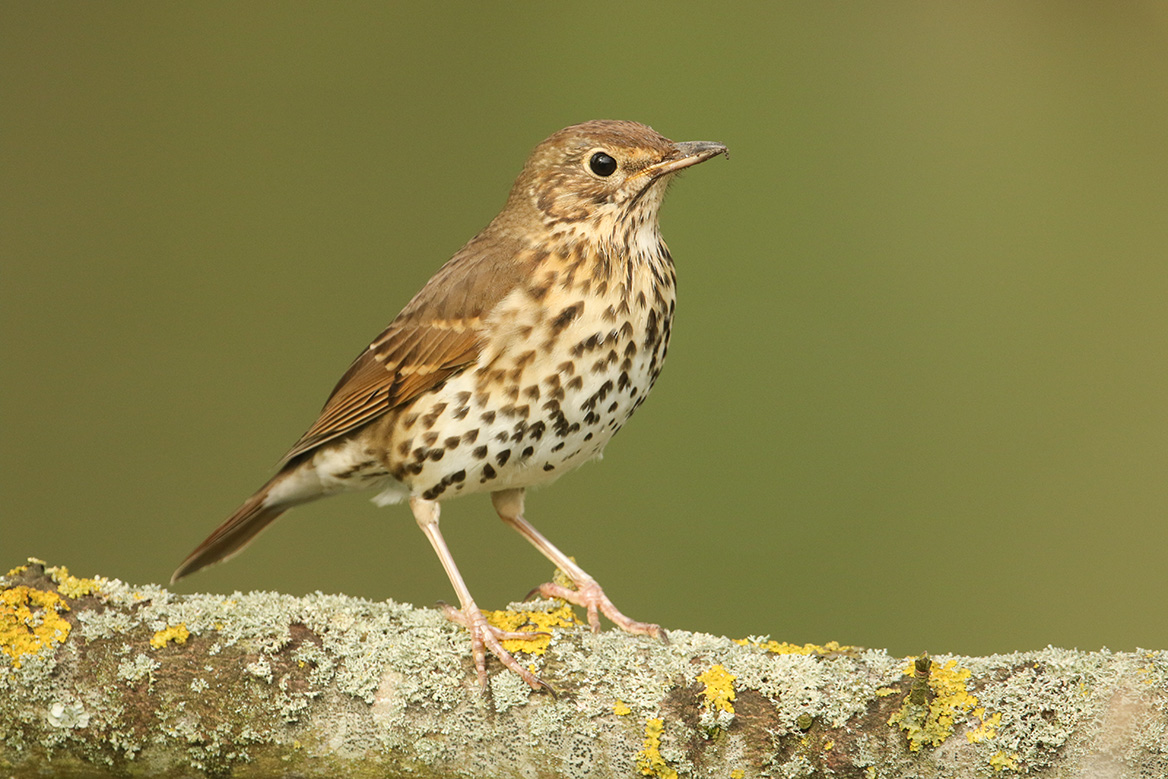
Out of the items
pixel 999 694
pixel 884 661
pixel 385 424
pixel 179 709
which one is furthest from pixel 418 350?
pixel 999 694

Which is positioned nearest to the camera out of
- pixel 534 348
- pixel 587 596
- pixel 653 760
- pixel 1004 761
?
pixel 1004 761

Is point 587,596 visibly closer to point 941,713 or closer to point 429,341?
point 429,341

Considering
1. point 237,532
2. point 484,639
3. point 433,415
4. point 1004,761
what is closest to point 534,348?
point 433,415

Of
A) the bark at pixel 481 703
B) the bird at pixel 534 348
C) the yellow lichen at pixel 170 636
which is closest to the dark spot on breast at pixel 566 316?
the bird at pixel 534 348

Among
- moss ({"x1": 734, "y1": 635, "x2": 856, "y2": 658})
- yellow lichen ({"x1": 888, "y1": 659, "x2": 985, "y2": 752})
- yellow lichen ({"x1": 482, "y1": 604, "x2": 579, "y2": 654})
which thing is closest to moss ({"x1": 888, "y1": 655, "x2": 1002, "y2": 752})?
yellow lichen ({"x1": 888, "y1": 659, "x2": 985, "y2": 752})

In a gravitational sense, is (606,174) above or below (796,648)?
above

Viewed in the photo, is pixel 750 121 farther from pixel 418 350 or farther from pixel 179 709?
pixel 179 709
